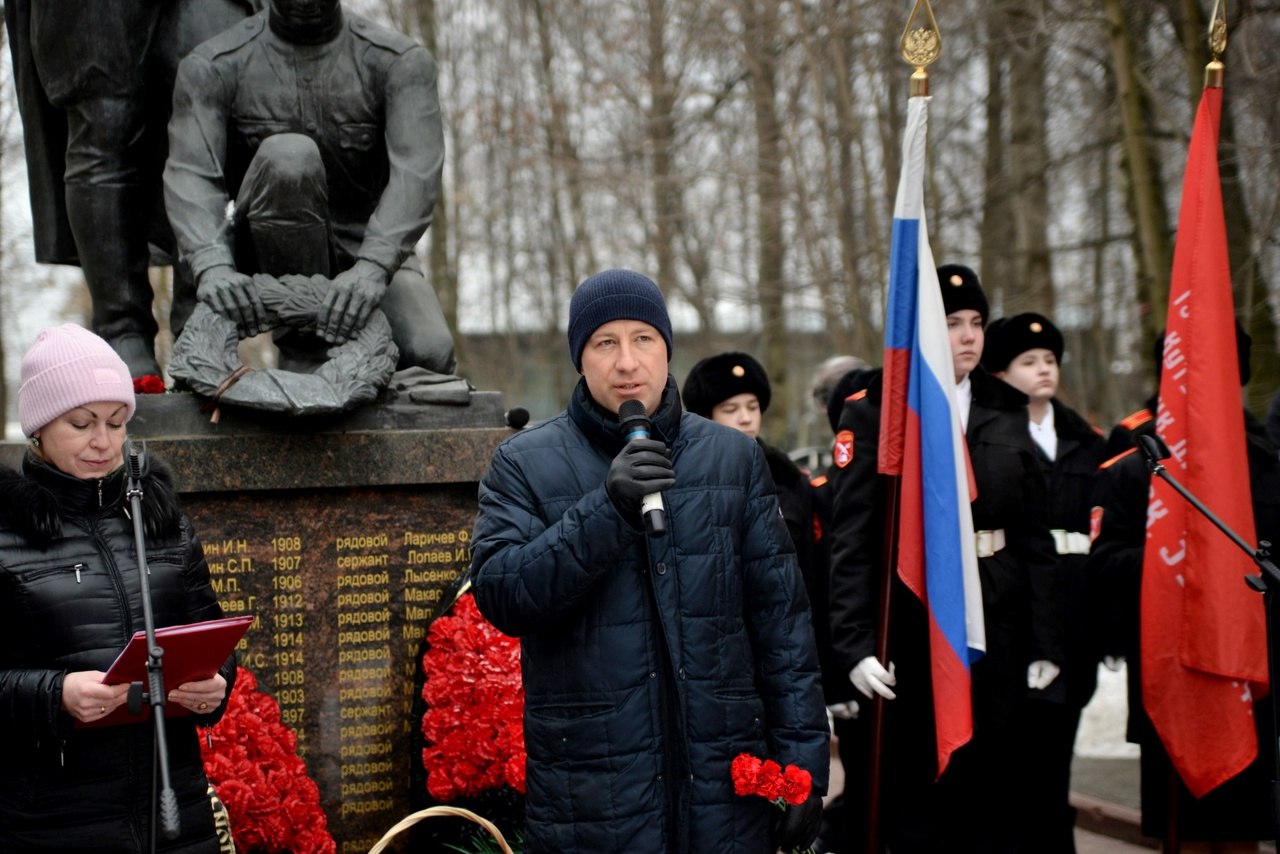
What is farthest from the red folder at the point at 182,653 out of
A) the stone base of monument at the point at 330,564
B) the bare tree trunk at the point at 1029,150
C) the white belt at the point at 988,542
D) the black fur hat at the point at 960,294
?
the bare tree trunk at the point at 1029,150

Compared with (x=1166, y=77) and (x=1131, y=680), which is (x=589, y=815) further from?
(x=1166, y=77)

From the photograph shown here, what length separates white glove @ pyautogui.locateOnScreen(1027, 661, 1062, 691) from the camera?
15.4ft

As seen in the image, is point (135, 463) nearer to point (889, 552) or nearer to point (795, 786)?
point (795, 786)

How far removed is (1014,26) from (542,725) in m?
12.3

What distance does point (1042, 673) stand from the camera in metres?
4.71

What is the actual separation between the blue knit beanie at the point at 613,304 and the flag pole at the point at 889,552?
5.28ft

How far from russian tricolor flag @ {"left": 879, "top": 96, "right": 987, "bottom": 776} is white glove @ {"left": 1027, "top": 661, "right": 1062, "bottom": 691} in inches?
10.2

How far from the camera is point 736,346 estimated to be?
24406 mm

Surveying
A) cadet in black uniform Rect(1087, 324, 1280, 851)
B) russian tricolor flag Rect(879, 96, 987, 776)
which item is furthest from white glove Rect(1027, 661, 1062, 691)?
cadet in black uniform Rect(1087, 324, 1280, 851)

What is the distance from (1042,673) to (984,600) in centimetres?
30

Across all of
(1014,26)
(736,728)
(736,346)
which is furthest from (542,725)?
(736,346)

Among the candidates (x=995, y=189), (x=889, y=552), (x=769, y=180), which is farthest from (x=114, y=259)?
(x=769, y=180)

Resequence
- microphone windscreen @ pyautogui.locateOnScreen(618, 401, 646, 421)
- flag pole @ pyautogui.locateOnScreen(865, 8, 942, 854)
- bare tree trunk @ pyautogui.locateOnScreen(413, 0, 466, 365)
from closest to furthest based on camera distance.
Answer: microphone windscreen @ pyautogui.locateOnScreen(618, 401, 646, 421)
flag pole @ pyautogui.locateOnScreen(865, 8, 942, 854)
bare tree trunk @ pyautogui.locateOnScreen(413, 0, 466, 365)

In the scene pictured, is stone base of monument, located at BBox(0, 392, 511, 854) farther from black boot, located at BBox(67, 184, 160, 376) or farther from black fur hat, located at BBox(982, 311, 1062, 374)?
black fur hat, located at BBox(982, 311, 1062, 374)
